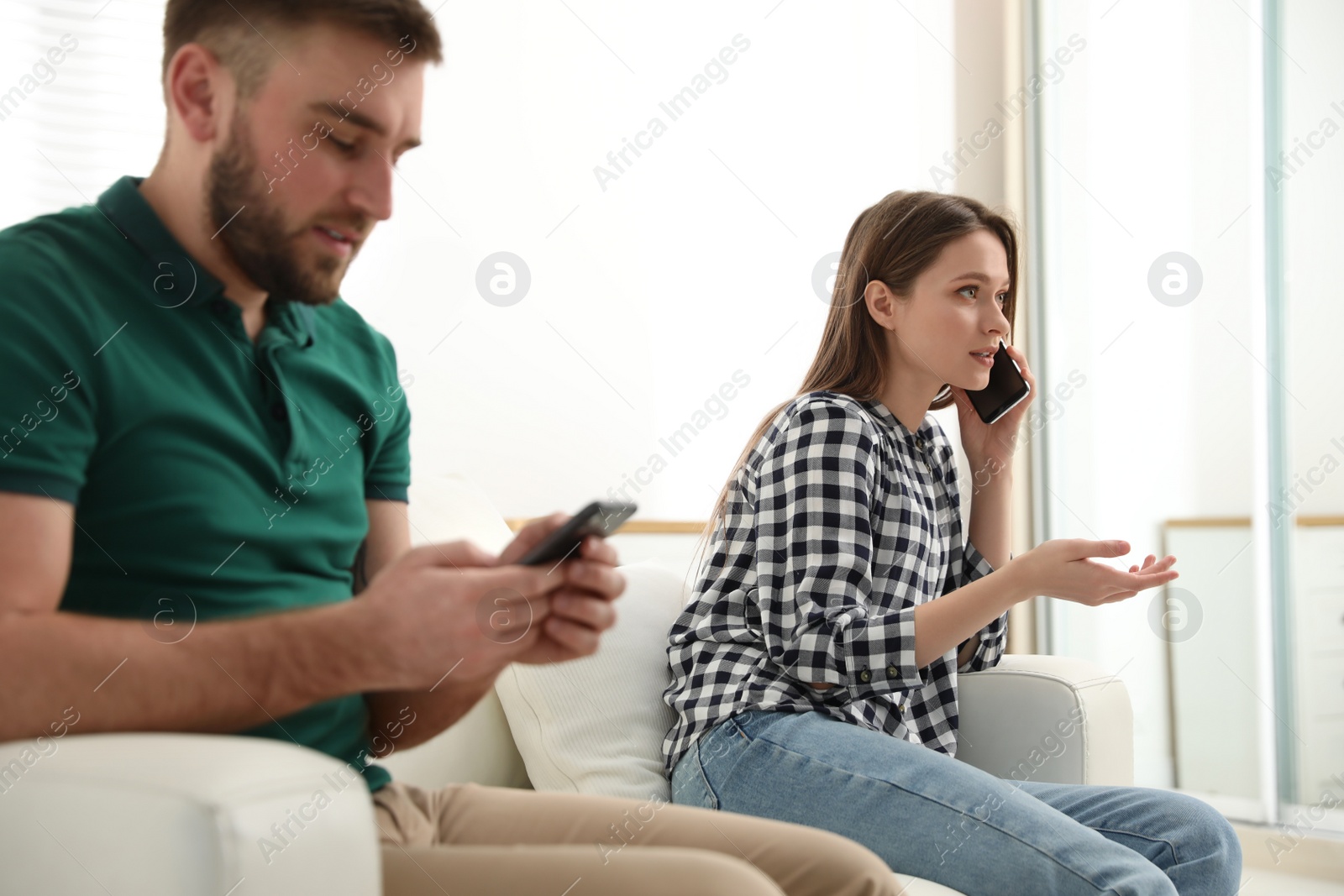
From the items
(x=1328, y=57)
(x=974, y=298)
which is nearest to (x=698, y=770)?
(x=974, y=298)

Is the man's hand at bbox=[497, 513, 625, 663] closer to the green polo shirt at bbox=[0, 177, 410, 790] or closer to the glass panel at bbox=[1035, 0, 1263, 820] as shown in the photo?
the green polo shirt at bbox=[0, 177, 410, 790]

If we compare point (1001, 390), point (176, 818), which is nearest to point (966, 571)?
point (1001, 390)

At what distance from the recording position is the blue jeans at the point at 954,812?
3.75ft

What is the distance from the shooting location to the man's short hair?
757 millimetres

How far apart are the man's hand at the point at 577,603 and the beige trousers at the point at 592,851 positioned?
0.14 meters

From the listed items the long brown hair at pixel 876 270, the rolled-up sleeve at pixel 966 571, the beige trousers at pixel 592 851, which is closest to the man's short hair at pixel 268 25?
the beige trousers at pixel 592 851

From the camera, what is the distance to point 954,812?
1169 millimetres

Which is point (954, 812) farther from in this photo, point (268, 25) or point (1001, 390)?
point (268, 25)

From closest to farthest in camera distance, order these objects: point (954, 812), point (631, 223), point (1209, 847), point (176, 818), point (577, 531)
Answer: point (176, 818) → point (577, 531) → point (954, 812) → point (1209, 847) → point (631, 223)

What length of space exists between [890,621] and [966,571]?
483 millimetres

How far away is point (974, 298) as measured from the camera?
159 centimetres

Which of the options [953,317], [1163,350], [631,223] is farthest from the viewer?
[1163,350]

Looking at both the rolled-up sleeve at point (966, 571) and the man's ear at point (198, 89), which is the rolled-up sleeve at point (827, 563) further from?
the man's ear at point (198, 89)

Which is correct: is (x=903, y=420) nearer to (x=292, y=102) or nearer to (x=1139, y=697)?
(x=292, y=102)
